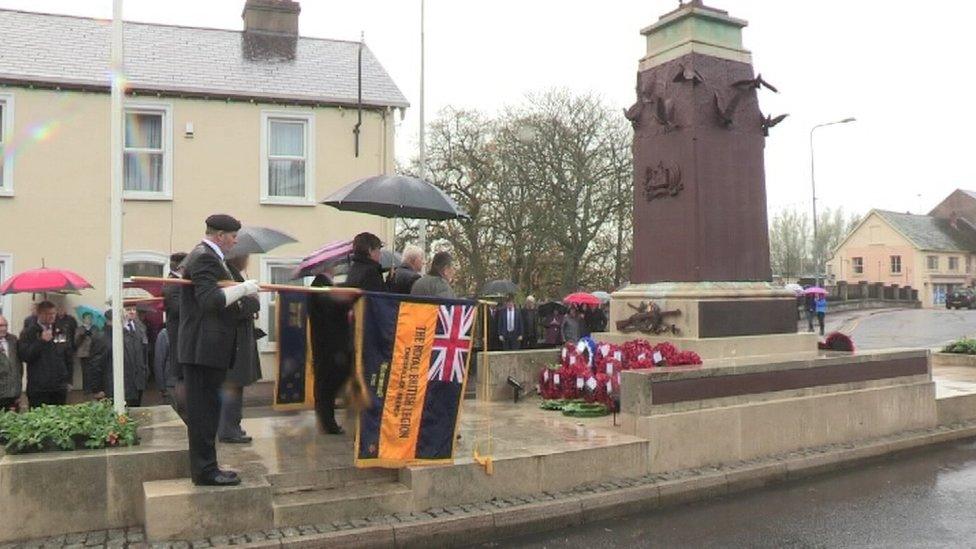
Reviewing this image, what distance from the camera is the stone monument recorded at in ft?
32.3

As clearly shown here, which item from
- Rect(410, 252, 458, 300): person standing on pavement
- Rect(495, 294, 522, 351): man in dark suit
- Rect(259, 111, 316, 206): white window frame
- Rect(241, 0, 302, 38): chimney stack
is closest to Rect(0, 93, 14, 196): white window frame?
Rect(259, 111, 316, 206): white window frame

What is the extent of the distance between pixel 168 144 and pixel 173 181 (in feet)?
2.57

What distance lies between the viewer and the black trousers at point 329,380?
7.52m

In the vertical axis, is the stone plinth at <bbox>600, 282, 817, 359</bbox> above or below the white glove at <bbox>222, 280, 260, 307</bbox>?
below

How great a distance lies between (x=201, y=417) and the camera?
5613mm

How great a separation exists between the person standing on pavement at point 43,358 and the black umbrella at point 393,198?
4997 mm

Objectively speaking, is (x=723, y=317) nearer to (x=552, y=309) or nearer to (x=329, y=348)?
(x=329, y=348)

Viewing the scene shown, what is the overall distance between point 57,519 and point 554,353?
6578mm

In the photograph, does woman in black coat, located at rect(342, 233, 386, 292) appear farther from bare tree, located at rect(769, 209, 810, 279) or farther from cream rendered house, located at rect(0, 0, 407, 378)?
bare tree, located at rect(769, 209, 810, 279)

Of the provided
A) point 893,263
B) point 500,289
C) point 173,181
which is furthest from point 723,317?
point 893,263

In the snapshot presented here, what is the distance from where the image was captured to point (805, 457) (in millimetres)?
8180

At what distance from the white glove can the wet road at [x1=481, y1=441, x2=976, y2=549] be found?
103 inches

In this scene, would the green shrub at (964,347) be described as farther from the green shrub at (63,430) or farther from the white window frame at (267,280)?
the green shrub at (63,430)

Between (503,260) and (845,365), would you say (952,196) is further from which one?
(845,365)
